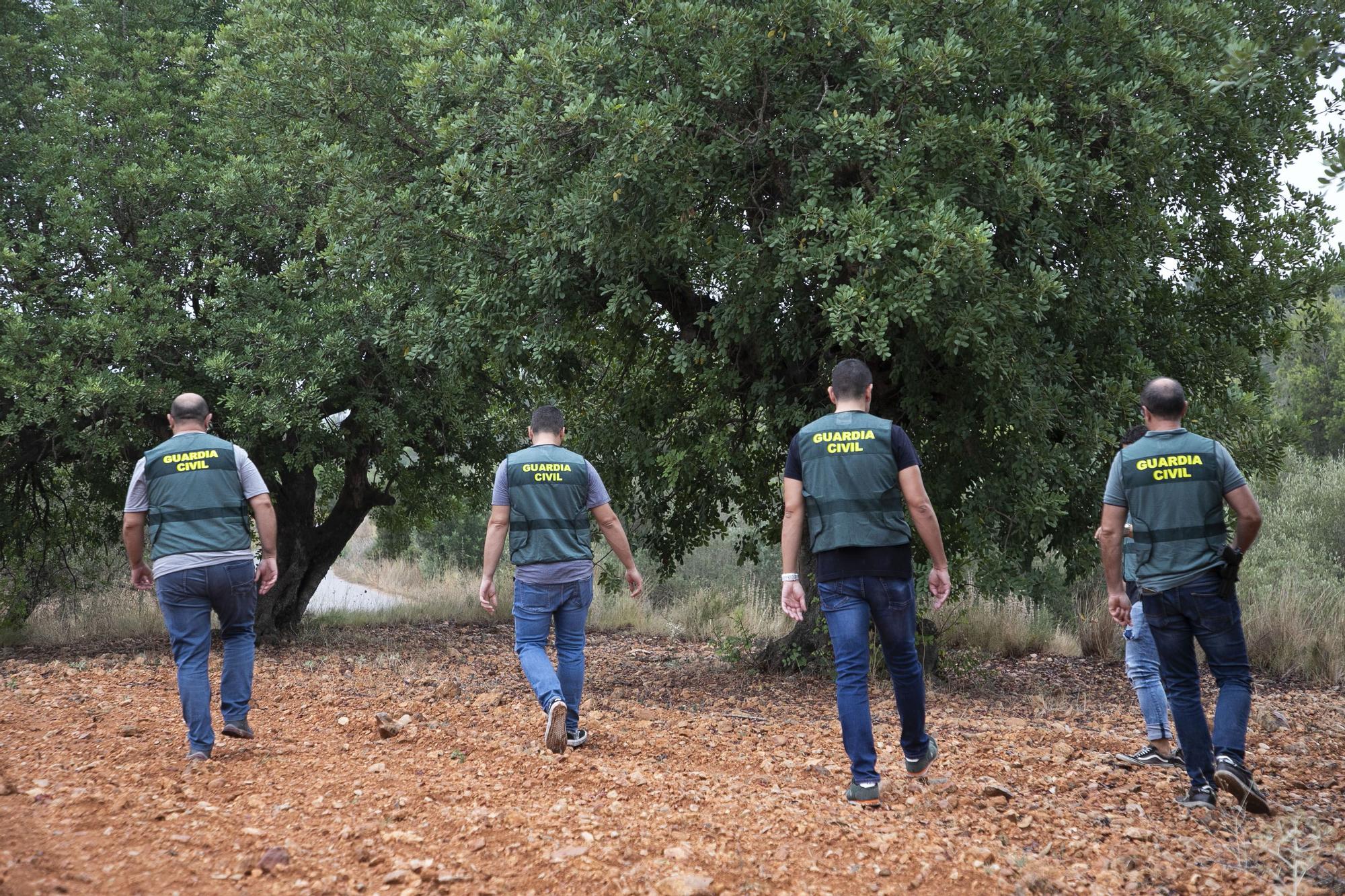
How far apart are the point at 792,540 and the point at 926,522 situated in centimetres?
60

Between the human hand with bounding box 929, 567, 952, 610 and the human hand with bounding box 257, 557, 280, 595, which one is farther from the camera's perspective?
the human hand with bounding box 257, 557, 280, 595

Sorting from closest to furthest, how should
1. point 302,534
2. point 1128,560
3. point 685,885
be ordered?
point 685,885
point 1128,560
point 302,534

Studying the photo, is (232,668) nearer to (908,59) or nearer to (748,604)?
(908,59)

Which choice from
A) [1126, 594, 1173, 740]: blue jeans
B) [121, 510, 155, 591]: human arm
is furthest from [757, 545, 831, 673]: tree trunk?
[121, 510, 155, 591]: human arm

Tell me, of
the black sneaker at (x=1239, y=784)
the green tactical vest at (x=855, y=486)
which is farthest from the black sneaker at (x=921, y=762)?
the black sneaker at (x=1239, y=784)

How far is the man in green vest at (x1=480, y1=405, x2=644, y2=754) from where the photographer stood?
5984 millimetres

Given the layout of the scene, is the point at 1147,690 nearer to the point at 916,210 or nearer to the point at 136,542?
the point at 916,210

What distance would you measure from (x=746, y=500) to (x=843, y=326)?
4.28 meters

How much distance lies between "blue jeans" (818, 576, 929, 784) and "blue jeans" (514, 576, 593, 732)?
5.39ft

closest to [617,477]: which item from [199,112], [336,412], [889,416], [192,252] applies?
[889,416]

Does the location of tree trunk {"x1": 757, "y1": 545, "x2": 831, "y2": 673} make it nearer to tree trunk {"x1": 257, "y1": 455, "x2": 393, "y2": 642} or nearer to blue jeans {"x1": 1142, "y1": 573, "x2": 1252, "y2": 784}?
blue jeans {"x1": 1142, "y1": 573, "x2": 1252, "y2": 784}

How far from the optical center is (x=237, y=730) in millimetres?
5914

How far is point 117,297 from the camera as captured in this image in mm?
11039

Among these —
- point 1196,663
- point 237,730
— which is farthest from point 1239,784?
point 237,730
